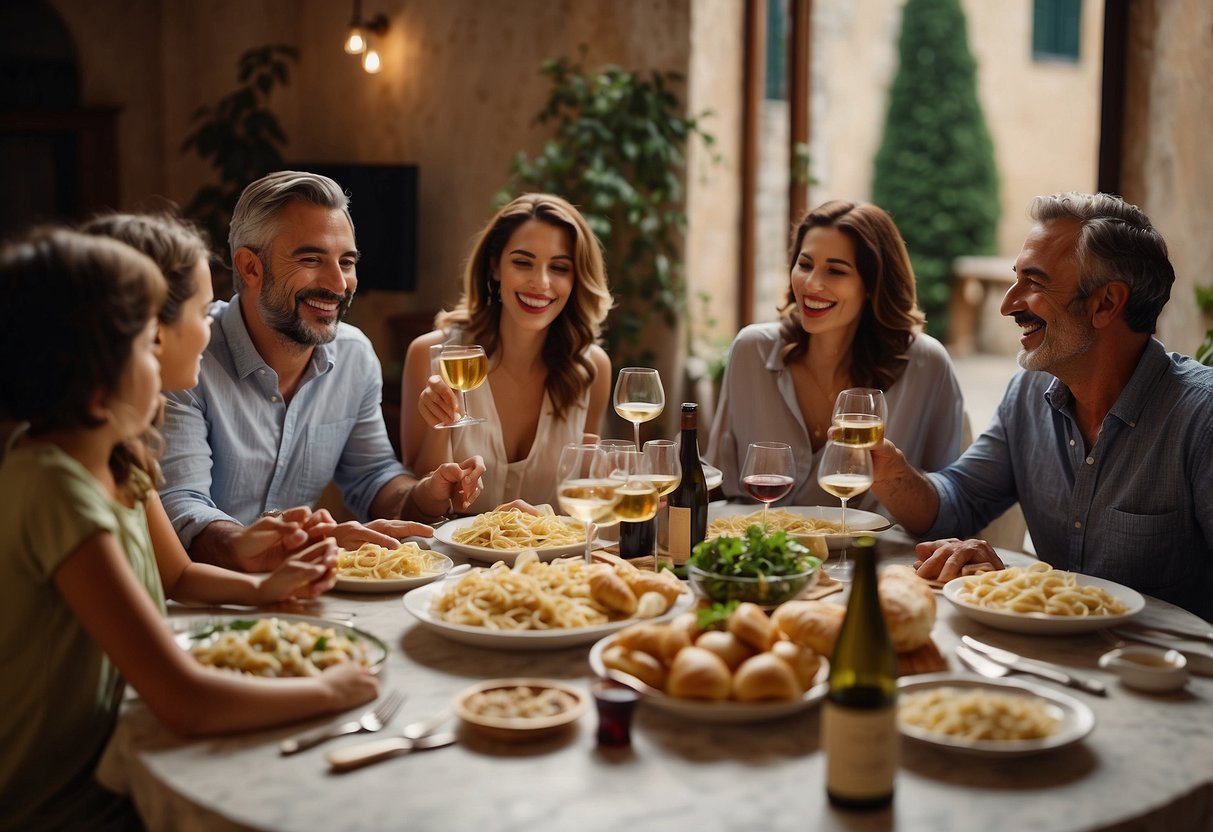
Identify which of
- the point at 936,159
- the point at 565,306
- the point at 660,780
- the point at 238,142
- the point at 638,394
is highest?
the point at 936,159

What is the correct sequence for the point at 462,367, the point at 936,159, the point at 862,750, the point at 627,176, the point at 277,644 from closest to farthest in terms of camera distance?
the point at 862,750, the point at 277,644, the point at 462,367, the point at 627,176, the point at 936,159

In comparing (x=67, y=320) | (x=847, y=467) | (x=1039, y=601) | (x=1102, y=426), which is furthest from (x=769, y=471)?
(x=67, y=320)

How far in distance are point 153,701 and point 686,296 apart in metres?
4.04

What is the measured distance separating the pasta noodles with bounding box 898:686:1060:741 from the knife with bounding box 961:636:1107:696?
0.15 metres

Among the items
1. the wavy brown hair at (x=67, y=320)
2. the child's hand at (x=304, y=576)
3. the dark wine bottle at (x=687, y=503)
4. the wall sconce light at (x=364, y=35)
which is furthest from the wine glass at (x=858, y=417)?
the wall sconce light at (x=364, y=35)

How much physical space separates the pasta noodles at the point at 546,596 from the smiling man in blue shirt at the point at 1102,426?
68 cm

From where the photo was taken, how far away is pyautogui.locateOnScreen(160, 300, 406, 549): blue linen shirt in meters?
2.59

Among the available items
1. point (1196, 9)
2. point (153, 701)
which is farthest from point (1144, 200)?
point (153, 701)

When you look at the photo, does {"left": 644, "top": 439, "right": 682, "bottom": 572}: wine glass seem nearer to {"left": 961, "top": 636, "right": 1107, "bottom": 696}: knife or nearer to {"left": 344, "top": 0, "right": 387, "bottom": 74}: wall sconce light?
{"left": 961, "top": 636, "right": 1107, "bottom": 696}: knife

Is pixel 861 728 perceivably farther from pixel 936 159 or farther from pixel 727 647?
pixel 936 159

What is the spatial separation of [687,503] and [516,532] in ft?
1.16

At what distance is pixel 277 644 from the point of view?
1657 millimetres

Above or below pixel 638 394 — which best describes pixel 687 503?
below

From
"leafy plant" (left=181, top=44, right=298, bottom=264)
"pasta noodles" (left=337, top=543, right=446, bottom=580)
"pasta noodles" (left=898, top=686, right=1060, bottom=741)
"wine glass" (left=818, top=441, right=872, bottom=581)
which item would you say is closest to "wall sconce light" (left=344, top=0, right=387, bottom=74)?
"leafy plant" (left=181, top=44, right=298, bottom=264)
